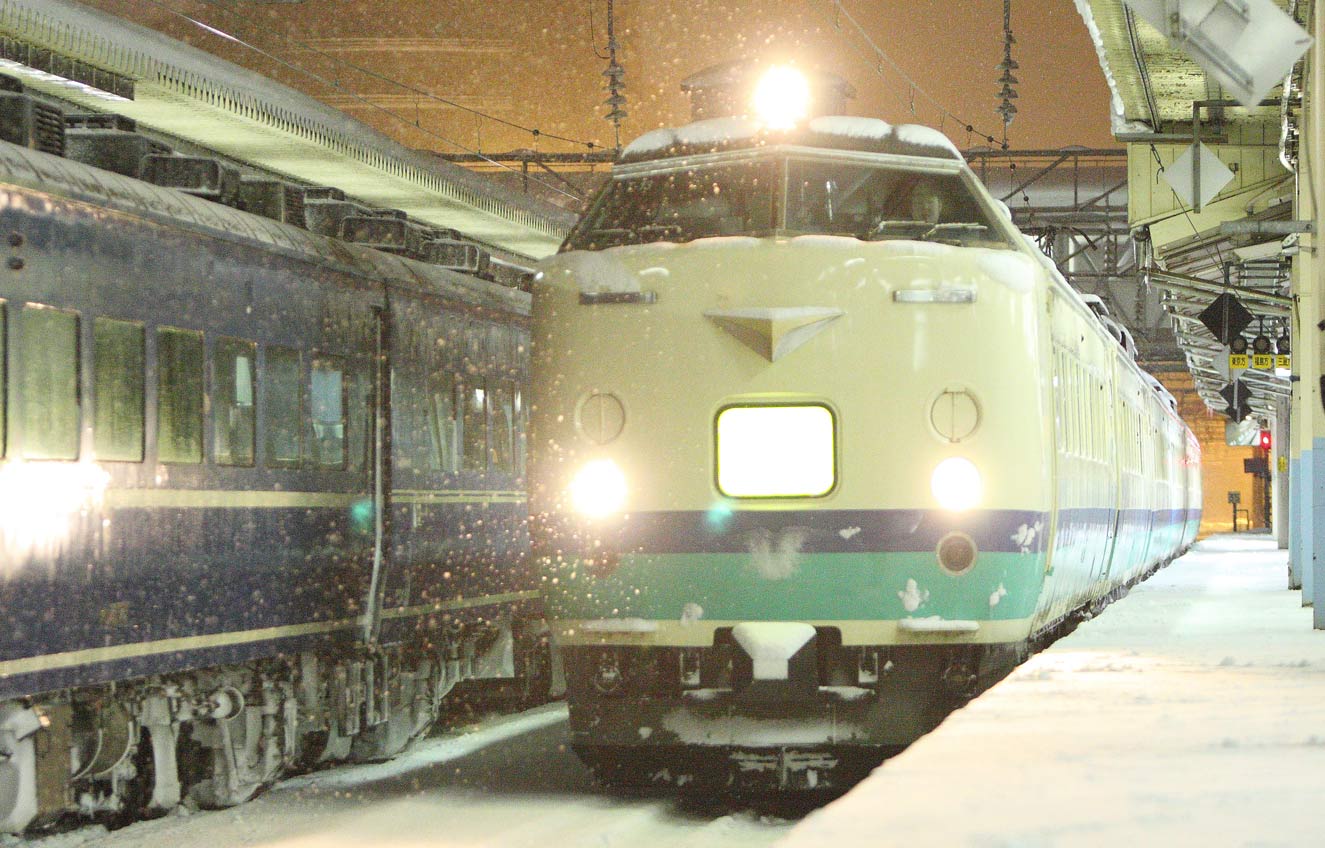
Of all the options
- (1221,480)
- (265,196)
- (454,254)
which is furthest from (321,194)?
(1221,480)

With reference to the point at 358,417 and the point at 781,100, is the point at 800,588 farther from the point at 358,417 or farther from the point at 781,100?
the point at 358,417

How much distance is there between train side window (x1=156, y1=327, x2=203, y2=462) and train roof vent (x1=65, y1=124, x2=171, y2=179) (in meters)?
0.87

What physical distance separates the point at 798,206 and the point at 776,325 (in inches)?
33.1

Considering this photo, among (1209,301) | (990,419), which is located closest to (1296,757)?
(990,419)

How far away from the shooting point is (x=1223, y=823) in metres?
4.88

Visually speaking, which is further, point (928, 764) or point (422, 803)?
point (422, 803)

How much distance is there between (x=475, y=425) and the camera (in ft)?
41.2

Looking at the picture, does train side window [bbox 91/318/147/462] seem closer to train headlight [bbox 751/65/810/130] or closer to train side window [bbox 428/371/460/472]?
train headlight [bbox 751/65/810/130]

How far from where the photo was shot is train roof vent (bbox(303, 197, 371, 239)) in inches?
457

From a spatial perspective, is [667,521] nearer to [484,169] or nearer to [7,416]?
[7,416]

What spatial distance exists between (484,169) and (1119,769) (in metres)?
34.5

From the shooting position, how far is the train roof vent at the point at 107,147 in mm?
9062

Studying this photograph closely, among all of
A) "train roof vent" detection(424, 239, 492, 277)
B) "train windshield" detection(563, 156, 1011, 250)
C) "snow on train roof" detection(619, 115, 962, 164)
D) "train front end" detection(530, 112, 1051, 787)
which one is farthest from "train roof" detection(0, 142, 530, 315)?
"snow on train roof" detection(619, 115, 962, 164)

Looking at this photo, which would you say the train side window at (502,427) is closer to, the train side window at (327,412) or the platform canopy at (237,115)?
the train side window at (327,412)
